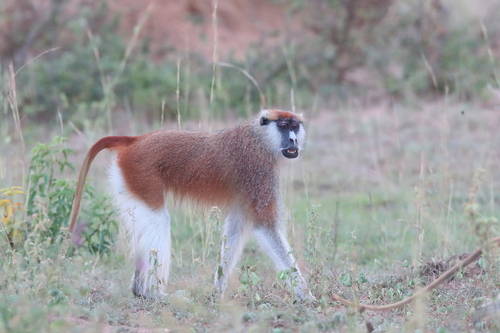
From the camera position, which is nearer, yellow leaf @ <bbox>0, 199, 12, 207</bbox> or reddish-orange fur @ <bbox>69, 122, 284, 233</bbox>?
reddish-orange fur @ <bbox>69, 122, 284, 233</bbox>

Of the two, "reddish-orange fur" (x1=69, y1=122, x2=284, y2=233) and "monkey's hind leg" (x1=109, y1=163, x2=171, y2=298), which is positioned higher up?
"reddish-orange fur" (x1=69, y1=122, x2=284, y2=233)

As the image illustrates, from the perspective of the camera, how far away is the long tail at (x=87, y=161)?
4383 mm

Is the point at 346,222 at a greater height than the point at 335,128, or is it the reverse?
the point at 335,128

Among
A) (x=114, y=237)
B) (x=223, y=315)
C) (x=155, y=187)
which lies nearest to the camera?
(x=223, y=315)

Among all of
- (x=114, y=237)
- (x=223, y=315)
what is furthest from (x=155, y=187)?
(x=114, y=237)

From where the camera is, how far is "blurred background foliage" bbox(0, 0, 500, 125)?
444 inches

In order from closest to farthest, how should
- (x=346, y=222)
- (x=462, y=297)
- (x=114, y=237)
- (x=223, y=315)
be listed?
(x=223, y=315)
(x=462, y=297)
(x=114, y=237)
(x=346, y=222)

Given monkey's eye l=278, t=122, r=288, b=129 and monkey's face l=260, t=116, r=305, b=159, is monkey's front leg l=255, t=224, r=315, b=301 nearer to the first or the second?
monkey's face l=260, t=116, r=305, b=159

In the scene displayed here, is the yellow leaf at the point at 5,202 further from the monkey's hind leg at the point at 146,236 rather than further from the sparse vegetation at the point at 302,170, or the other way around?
the monkey's hind leg at the point at 146,236

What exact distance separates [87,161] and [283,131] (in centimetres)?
147

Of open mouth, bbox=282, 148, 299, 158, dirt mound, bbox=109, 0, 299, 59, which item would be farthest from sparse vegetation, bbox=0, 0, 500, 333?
dirt mound, bbox=109, 0, 299, 59

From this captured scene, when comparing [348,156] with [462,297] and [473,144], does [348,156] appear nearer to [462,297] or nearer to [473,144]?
[473,144]

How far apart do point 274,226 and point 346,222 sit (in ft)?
9.45

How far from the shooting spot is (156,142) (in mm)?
4684
